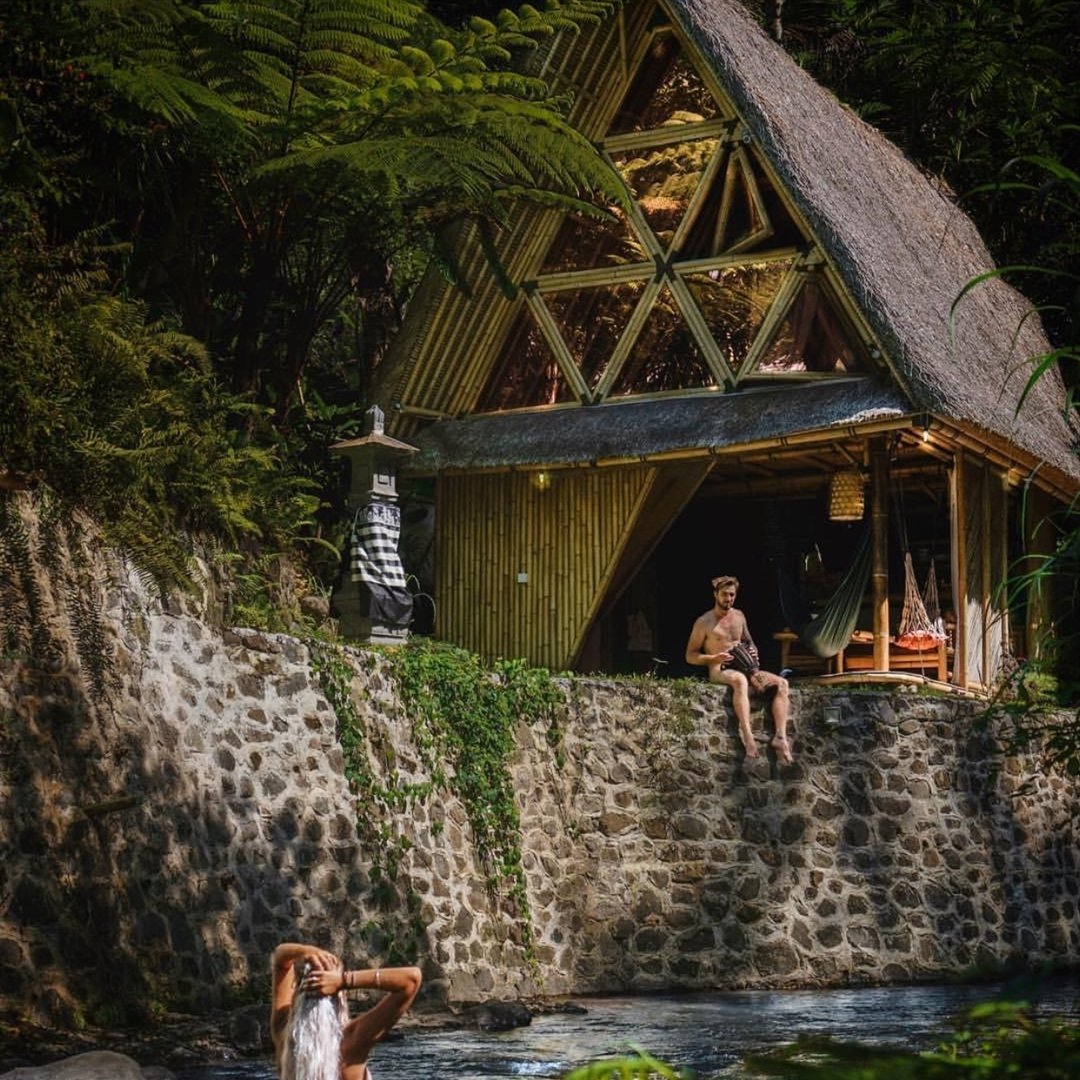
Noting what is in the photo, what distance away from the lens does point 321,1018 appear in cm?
503

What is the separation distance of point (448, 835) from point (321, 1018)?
19.5 ft

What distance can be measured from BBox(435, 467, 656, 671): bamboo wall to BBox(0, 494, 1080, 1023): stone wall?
271 centimetres

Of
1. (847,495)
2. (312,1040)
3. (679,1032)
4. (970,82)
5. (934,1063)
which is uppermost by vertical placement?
(970,82)

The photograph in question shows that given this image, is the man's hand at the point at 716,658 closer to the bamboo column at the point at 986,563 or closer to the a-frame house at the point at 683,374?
the a-frame house at the point at 683,374

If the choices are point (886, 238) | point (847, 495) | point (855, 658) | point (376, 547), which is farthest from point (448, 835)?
point (886, 238)

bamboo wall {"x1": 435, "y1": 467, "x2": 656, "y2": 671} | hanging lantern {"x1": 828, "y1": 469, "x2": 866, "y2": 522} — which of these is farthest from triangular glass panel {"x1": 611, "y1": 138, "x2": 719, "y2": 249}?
hanging lantern {"x1": 828, "y1": 469, "x2": 866, "y2": 522}

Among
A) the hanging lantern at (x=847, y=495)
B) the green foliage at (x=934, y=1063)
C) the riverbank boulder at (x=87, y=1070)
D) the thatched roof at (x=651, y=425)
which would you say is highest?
the thatched roof at (x=651, y=425)

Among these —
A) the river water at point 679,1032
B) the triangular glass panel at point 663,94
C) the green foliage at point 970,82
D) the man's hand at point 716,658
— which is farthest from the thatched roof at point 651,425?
the green foliage at point 970,82

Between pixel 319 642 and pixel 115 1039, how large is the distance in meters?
3.10

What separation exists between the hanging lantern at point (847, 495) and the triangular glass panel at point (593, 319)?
224 cm

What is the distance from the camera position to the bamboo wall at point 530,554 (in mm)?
15133

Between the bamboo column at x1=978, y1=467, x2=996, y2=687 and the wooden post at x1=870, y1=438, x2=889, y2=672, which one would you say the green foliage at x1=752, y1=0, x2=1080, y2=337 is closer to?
the bamboo column at x1=978, y1=467, x2=996, y2=687

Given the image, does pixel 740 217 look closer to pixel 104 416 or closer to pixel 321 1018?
pixel 104 416

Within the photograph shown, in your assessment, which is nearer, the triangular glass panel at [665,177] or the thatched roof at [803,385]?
the thatched roof at [803,385]
